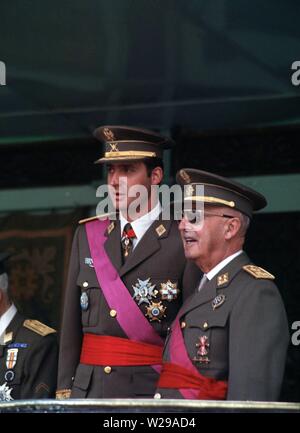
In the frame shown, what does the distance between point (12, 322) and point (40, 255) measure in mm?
1085

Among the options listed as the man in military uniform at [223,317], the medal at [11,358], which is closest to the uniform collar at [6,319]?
the medal at [11,358]

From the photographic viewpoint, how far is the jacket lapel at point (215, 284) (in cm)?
457

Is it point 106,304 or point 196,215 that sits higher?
point 196,215

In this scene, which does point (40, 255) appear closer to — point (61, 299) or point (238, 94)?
point (61, 299)

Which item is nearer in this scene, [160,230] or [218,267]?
[218,267]

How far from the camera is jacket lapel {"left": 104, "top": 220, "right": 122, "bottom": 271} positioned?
16.3 feet

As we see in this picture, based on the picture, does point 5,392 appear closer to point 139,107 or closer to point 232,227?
point 232,227

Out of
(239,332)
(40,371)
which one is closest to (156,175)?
(239,332)

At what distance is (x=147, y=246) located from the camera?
16.2 ft

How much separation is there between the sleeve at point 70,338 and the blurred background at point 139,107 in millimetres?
1382

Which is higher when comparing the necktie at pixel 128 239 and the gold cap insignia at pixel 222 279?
the necktie at pixel 128 239

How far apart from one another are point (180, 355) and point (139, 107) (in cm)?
225

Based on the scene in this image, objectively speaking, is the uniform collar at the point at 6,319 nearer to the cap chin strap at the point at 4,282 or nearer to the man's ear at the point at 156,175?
the cap chin strap at the point at 4,282
